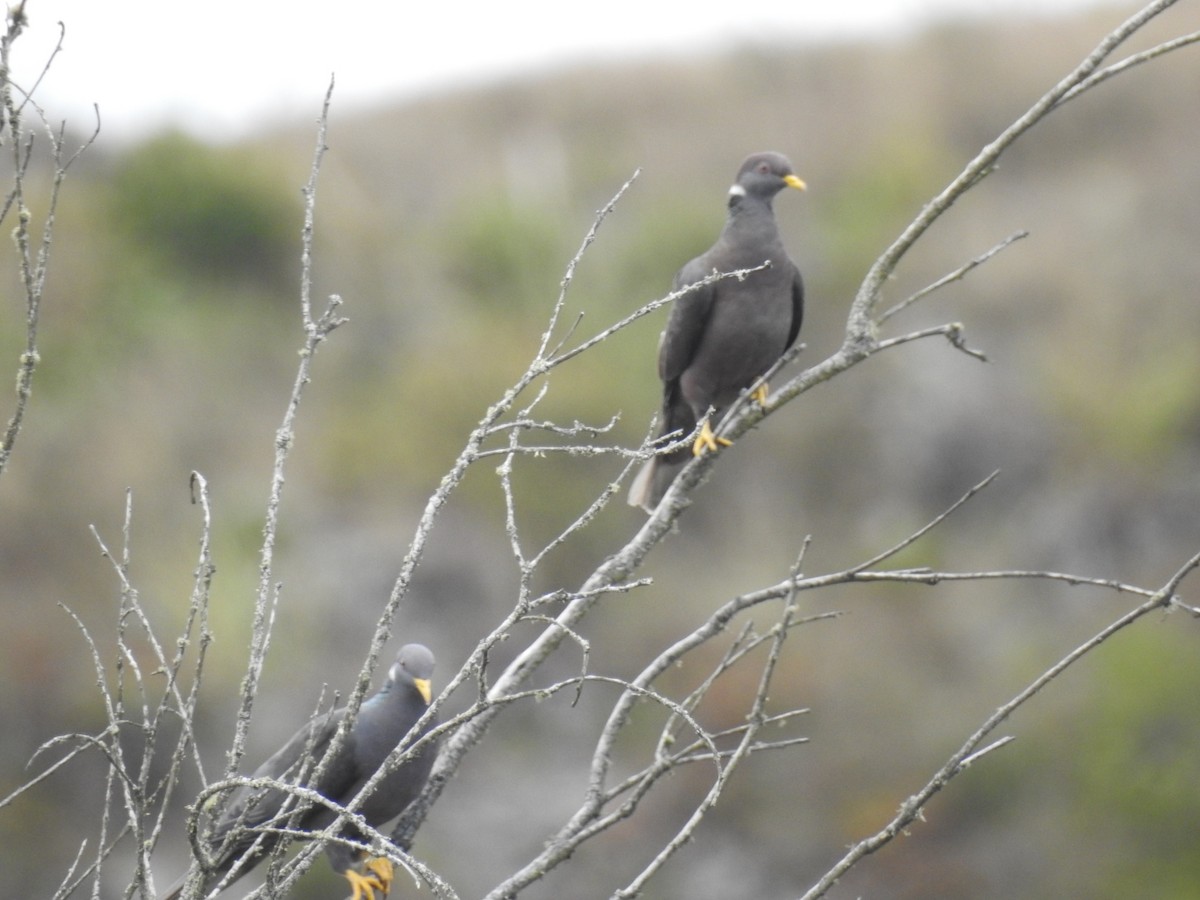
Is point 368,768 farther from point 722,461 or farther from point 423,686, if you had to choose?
point 722,461

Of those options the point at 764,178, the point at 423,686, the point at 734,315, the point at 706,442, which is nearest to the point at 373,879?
the point at 423,686

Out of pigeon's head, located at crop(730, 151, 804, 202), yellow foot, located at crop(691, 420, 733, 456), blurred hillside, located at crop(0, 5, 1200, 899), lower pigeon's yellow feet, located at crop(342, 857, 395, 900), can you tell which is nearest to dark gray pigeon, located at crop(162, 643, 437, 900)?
lower pigeon's yellow feet, located at crop(342, 857, 395, 900)

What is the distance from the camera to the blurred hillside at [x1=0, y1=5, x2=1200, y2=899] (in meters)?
16.0

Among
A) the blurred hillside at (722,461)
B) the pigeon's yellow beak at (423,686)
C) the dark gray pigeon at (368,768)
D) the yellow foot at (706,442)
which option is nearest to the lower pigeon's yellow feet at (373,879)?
the dark gray pigeon at (368,768)

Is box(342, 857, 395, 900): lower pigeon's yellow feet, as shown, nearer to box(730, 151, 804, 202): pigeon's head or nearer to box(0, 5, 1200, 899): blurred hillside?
box(730, 151, 804, 202): pigeon's head

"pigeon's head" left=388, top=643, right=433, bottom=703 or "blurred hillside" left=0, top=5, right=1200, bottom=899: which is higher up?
"pigeon's head" left=388, top=643, right=433, bottom=703

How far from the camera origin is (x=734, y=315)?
5516 millimetres

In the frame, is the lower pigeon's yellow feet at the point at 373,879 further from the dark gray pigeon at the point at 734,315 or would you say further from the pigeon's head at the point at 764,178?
the pigeon's head at the point at 764,178

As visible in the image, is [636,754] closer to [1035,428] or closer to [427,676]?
[1035,428]

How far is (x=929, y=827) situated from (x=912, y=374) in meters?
7.36

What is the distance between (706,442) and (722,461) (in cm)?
1611

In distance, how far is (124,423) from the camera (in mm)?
20203

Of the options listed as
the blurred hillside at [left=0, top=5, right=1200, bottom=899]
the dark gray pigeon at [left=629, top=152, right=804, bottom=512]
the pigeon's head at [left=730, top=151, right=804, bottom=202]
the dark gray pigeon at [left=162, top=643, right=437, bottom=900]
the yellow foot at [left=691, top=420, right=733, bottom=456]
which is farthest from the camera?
the blurred hillside at [left=0, top=5, right=1200, bottom=899]

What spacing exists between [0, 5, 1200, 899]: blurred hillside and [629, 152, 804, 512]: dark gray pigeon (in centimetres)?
949
